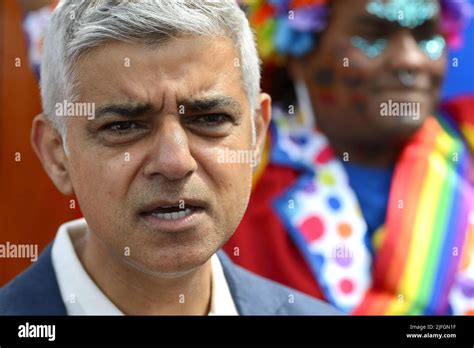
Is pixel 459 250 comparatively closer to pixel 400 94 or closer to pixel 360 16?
pixel 400 94

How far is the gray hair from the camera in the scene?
150 cm

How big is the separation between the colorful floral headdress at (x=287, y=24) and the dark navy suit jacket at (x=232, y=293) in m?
0.74

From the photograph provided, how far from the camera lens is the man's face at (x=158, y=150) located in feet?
5.06

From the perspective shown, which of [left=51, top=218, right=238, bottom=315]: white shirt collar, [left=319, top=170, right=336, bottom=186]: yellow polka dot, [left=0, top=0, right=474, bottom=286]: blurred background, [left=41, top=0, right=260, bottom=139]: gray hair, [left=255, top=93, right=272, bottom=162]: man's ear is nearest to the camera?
[left=41, top=0, right=260, bottom=139]: gray hair

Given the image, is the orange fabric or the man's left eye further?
the orange fabric

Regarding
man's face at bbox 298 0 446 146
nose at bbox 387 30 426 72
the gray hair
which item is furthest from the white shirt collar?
nose at bbox 387 30 426 72

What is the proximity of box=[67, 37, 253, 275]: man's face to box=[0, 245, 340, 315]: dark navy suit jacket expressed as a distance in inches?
7.0

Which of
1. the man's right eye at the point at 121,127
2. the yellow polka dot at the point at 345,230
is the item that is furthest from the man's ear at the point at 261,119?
the yellow polka dot at the point at 345,230

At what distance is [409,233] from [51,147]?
3.76 feet

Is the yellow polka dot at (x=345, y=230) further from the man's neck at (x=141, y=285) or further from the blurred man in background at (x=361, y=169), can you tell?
the man's neck at (x=141, y=285)

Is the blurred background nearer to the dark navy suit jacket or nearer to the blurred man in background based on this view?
the dark navy suit jacket

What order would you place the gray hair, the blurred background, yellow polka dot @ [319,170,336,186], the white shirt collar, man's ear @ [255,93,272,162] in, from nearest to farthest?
the gray hair, the white shirt collar, man's ear @ [255,93,272,162], the blurred background, yellow polka dot @ [319,170,336,186]

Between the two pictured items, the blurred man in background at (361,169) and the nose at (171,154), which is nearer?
the nose at (171,154)
